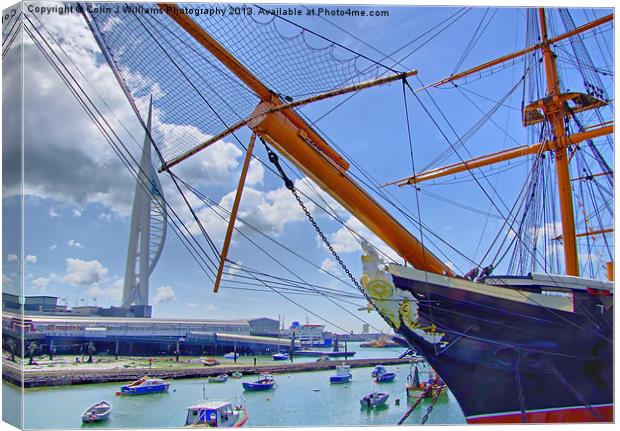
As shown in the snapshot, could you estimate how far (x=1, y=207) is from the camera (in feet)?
22.9

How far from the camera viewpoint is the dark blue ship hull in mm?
8406

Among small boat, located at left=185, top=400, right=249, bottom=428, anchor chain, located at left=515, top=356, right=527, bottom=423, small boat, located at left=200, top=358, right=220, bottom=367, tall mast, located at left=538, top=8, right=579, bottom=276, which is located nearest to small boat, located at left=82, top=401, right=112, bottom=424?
small boat, located at left=185, top=400, right=249, bottom=428

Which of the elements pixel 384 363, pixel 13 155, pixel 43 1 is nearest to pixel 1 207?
pixel 13 155

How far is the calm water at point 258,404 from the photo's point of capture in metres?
8.41

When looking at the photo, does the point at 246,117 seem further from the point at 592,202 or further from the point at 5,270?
the point at 592,202

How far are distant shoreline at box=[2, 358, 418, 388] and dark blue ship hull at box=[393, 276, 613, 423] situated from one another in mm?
5268

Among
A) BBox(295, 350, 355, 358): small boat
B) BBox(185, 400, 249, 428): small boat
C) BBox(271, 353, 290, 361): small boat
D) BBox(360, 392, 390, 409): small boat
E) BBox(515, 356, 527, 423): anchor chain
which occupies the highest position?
BBox(515, 356, 527, 423): anchor chain

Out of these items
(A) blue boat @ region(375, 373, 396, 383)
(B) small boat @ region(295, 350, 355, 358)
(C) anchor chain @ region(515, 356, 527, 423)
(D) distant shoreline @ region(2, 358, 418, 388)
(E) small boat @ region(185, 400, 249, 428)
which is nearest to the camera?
(D) distant shoreline @ region(2, 358, 418, 388)

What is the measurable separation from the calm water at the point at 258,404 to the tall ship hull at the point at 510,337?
150 cm

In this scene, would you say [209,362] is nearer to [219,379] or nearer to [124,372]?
[219,379]

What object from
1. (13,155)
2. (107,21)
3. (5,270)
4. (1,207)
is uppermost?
(107,21)

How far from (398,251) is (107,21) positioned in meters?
5.21

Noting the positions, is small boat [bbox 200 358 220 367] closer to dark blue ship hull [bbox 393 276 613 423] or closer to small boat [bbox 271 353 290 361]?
small boat [bbox 271 353 290 361]

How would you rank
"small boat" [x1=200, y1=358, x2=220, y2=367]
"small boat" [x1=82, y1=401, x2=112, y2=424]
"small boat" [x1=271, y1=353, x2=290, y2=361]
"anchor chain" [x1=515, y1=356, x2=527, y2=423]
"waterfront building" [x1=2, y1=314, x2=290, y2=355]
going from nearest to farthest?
"anchor chain" [x1=515, y1=356, x2=527, y2=423] < "small boat" [x1=82, y1=401, x2=112, y2=424] < "waterfront building" [x1=2, y1=314, x2=290, y2=355] < "small boat" [x1=200, y1=358, x2=220, y2=367] < "small boat" [x1=271, y1=353, x2=290, y2=361]
